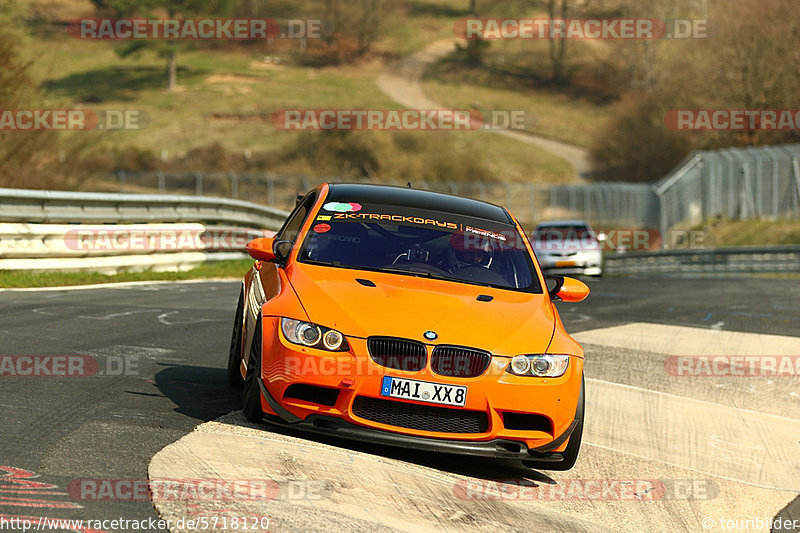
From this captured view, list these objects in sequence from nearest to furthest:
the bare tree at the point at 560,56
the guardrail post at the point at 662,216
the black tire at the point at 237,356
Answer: the black tire at the point at 237,356 < the guardrail post at the point at 662,216 < the bare tree at the point at 560,56

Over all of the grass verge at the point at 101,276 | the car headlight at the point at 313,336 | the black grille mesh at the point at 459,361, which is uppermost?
the car headlight at the point at 313,336

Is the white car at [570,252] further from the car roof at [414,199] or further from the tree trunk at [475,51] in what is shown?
the tree trunk at [475,51]

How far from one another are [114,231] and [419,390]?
11915 mm

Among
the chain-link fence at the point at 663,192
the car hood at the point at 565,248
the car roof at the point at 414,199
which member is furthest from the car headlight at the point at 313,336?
the chain-link fence at the point at 663,192

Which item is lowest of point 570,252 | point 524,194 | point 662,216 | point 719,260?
point 524,194

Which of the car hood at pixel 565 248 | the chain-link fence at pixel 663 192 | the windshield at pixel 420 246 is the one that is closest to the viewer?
the windshield at pixel 420 246

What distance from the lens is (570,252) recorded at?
26.3 m

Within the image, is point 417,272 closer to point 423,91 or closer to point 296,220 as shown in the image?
→ point 296,220

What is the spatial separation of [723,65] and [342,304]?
44291mm

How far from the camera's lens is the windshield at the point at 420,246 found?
7184mm

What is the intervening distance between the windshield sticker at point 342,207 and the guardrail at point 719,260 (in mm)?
21767

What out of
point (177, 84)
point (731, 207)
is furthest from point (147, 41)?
point (731, 207)

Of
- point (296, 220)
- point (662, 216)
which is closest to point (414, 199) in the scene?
point (296, 220)

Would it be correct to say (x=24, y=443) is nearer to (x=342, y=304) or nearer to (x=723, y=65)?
(x=342, y=304)
